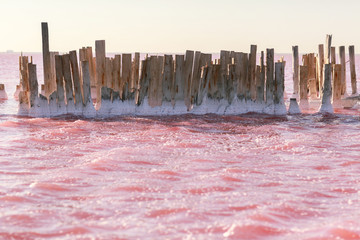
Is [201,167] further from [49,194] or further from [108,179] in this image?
[49,194]

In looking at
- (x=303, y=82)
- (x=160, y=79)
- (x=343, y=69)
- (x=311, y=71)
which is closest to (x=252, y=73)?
(x=303, y=82)

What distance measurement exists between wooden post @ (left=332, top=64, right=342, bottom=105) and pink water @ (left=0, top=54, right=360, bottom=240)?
2.60 metres

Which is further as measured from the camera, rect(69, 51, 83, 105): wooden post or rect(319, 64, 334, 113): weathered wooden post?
rect(319, 64, 334, 113): weathered wooden post

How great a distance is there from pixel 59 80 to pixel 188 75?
7.87 ft

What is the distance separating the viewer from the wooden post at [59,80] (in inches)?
434

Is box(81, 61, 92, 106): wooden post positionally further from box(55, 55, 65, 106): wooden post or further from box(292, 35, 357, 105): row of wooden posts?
box(292, 35, 357, 105): row of wooden posts

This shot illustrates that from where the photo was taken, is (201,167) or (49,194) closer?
(49,194)

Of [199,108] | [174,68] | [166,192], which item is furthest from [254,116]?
[166,192]

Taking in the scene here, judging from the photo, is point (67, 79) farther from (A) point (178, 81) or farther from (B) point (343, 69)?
(B) point (343, 69)

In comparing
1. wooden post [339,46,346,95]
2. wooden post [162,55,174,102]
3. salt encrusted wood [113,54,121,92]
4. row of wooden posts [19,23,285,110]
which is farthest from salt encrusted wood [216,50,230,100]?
wooden post [339,46,346,95]

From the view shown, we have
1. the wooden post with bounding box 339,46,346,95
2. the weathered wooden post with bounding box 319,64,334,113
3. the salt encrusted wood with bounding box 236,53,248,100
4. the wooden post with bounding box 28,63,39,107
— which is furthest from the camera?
the wooden post with bounding box 339,46,346,95

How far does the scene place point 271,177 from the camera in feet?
21.9

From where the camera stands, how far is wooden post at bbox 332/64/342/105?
13.0m

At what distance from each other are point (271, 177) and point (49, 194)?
7.90 ft
